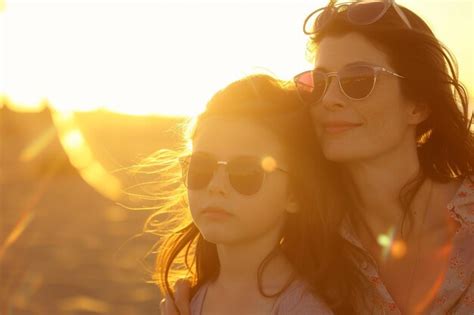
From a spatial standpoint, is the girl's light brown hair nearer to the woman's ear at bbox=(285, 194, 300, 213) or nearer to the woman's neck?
the woman's ear at bbox=(285, 194, 300, 213)

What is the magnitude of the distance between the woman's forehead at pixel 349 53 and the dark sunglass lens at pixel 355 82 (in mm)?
59

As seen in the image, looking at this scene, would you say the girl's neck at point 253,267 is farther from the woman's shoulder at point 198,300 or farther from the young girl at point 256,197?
the woman's shoulder at point 198,300

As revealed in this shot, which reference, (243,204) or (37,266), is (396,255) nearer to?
(243,204)

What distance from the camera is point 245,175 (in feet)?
11.5

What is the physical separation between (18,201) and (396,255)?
14749mm

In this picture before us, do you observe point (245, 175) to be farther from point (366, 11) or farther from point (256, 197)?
point (366, 11)

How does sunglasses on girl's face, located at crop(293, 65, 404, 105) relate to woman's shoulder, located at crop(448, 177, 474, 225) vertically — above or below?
above

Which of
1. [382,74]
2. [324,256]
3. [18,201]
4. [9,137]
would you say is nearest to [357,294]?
[324,256]

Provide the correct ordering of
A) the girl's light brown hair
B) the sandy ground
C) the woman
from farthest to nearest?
1. the sandy ground
2. the woman
3. the girl's light brown hair

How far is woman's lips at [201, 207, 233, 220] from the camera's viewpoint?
3.55 meters

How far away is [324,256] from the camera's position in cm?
379

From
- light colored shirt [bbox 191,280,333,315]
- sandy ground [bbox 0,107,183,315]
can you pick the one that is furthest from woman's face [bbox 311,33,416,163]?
sandy ground [bbox 0,107,183,315]

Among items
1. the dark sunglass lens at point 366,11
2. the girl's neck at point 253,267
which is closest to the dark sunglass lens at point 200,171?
the girl's neck at point 253,267

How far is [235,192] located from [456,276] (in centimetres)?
122
